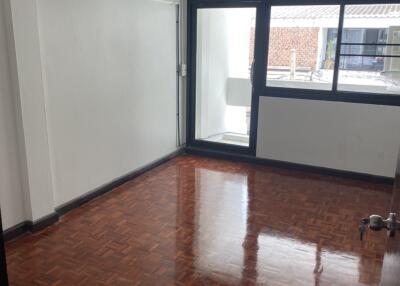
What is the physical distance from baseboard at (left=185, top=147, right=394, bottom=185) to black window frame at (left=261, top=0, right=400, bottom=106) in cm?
84

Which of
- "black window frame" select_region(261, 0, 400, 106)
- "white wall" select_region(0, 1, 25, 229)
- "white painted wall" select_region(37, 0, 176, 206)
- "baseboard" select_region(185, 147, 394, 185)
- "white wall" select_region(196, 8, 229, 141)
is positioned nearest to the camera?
"white wall" select_region(0, 1, 25, 229)

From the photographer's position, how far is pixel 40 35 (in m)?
3.21

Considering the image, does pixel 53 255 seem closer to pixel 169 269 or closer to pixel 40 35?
pixel 169 269

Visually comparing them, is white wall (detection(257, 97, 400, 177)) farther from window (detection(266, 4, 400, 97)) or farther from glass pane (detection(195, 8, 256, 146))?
glass pane (detection(195, 8, 256, 146))

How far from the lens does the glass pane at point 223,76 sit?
18.2 feet

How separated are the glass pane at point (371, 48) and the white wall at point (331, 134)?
0.28 meters

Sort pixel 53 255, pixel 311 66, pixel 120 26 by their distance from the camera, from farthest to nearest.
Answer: pixel 311 66 → pixel 120 26 → pixel 53 255

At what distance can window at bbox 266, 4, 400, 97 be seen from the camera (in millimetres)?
4371

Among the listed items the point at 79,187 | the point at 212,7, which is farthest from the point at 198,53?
the point at 79,187

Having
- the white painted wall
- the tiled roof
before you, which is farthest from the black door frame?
the white painted wall

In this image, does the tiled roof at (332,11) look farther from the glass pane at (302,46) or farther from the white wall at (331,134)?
the white wall at (331,134)

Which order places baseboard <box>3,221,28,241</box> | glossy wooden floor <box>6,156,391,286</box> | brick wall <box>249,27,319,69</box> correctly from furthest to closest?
brick wall <box>249,27,319,69</box> < baseboard <box>3,221,28,241</box> < glossy wooden floor <box>6,156,391,286</box>

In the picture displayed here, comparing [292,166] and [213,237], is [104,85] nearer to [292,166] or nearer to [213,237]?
[213,237]

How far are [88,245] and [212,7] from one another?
135 inches
